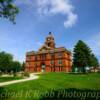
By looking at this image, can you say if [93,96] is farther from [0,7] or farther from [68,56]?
[68,56]

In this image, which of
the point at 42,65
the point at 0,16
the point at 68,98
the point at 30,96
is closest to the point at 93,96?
the point at 68,98

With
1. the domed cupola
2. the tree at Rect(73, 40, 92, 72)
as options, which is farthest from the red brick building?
the tree at Rect(73, 40, 92, 72)

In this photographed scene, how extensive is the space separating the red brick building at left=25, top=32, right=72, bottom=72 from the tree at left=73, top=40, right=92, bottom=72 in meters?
12.5

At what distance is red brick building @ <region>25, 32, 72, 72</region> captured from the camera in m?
69.5

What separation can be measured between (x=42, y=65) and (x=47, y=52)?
20.4ft

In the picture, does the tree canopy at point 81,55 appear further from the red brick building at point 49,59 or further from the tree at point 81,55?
the red brick building at point 49,59

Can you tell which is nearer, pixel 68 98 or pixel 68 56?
pixel 68 98

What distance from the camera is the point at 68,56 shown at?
2926 inches

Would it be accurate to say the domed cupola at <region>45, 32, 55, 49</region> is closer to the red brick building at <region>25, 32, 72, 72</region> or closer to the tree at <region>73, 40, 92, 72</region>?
the red brick building at <region>25, 32, 72, 72</region>

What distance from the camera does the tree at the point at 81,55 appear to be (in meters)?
54.9

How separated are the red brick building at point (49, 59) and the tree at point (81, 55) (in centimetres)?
1248

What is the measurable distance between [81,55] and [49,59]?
20.4 m

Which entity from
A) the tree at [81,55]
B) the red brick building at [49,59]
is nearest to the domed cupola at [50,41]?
the red brick building at [49,59]

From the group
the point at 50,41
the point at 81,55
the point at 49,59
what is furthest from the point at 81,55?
the point at 50,41
